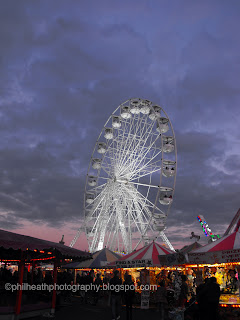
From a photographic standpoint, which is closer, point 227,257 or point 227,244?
point 227,257

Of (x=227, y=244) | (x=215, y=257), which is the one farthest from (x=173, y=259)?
(x=227, y=244)

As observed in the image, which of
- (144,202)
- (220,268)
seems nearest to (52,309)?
(220,268)

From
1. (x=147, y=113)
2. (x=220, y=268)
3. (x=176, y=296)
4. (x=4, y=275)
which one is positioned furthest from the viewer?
(x=147, y=113)

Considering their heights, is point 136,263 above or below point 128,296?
above

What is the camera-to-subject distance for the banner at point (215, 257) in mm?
9070

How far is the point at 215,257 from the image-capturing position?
31.9ft

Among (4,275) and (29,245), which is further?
(4,275)

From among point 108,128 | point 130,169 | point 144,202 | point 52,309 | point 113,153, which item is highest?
point 108,128

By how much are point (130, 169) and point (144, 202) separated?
3082mm

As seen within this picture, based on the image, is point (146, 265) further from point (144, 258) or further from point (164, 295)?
point (164, 295)

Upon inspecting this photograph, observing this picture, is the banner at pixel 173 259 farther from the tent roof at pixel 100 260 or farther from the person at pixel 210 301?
the person at pixel 210 301

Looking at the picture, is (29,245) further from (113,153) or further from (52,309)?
(113,153)

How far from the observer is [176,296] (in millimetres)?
10367

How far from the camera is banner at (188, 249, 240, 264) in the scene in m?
9.07
